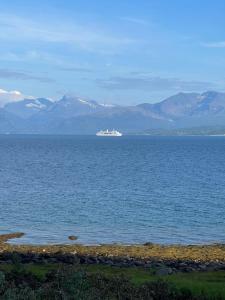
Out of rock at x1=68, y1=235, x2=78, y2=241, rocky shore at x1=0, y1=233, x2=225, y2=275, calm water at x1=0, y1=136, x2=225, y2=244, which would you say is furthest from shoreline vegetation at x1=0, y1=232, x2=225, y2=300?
calm water at x1=0, y1=136, x2=225, y2=244

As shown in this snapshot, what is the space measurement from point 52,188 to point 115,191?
8.89 meters

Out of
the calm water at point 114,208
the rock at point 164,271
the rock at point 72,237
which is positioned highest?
the rock at point 164,271

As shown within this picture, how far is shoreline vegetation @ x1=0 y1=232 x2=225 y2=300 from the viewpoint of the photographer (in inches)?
534

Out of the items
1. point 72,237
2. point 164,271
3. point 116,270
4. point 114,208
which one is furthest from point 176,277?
point 114,208

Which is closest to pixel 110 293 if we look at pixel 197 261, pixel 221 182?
pixel 197 261

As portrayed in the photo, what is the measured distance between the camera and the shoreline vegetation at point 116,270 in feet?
44.5

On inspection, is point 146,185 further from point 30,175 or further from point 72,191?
point 30,175

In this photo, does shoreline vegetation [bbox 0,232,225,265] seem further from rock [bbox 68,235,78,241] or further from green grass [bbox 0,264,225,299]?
green grass [bbox 0,264,225,299]

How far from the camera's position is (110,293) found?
1366 cm

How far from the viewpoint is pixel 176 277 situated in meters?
24.8

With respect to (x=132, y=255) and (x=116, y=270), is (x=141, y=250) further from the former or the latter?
(x=116, y=270)

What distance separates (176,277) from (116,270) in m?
A: 4.51

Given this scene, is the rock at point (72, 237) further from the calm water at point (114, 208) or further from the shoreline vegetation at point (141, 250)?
the shoreline vegetation at point (141, 250)

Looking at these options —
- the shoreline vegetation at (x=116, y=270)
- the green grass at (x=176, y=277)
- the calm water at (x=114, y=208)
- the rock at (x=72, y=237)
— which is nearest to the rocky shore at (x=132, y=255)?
the shoreline vegetation at (x=116, y=270)
